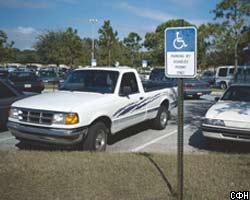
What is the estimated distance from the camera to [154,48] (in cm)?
5328

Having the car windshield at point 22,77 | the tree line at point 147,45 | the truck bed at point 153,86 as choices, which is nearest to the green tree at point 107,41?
the tree line at point 147,45

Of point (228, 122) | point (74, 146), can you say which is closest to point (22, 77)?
point (74, 146)

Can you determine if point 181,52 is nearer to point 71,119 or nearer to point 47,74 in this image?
point 71,119

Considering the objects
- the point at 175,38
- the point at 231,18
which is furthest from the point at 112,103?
the point at 231,18

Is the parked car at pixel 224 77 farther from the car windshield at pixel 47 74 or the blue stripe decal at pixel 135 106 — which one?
the blue stripe decal at pixel 135 106

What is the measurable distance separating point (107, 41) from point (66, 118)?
39293mm

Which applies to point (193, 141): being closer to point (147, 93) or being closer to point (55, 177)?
point (147, 93)

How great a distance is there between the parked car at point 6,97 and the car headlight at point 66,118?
3.51 m

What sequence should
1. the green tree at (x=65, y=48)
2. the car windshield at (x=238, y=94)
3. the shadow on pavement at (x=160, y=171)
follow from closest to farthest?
1. the shadow on pavement at (x=160, y=171)
2. the car windshield at (x=238, y=94)
3. the green tree at (x=65, y=48)

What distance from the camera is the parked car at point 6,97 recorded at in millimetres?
9242

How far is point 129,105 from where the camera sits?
795 centimetres

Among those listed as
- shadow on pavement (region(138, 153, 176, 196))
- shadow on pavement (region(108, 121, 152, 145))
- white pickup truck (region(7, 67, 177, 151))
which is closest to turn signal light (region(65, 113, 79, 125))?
white pickup truck (region(7, 67, 177, 151))

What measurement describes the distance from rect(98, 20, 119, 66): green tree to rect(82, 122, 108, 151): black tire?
3756 cm

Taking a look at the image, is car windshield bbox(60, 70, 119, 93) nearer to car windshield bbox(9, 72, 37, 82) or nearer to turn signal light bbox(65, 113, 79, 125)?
turn signal light bbox(65, 113, 79, 125)
